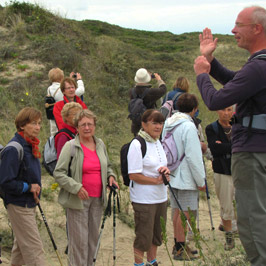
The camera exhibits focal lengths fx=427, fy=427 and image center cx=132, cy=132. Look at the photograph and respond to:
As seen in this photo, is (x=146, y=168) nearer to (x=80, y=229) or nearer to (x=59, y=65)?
(x=80, y=229)

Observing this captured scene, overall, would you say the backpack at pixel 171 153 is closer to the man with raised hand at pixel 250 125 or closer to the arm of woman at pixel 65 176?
the arm of woman at pixel 65 176

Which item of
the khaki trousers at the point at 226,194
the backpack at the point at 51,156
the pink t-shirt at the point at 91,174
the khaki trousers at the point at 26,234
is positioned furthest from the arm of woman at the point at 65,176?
the khaki trousers at the point at 226,194

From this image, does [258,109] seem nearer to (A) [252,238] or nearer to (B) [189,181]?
(A) [252,238]

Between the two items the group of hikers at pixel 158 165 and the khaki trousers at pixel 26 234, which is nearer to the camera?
the group of hikers at pixel 158 165

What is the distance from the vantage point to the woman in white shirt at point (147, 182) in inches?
186

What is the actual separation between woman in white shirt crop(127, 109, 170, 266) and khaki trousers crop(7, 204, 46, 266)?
3.70ft

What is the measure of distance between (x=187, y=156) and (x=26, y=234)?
2.10 m

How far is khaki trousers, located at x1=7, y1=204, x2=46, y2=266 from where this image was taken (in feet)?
13.9

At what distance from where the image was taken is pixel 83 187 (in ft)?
14.8

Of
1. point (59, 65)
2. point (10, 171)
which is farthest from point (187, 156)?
point (59, 65)

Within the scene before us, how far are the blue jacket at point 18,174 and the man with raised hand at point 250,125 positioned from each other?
1.99 meters

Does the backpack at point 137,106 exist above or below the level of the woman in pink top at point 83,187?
above

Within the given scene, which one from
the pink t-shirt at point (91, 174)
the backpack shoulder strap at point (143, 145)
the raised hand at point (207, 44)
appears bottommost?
the pink t-shirt at point (91, 174)

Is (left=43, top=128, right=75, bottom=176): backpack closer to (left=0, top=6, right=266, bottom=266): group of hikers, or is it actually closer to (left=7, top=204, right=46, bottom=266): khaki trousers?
(left=0, top=6, right=266, bottom=266): group of hikers
